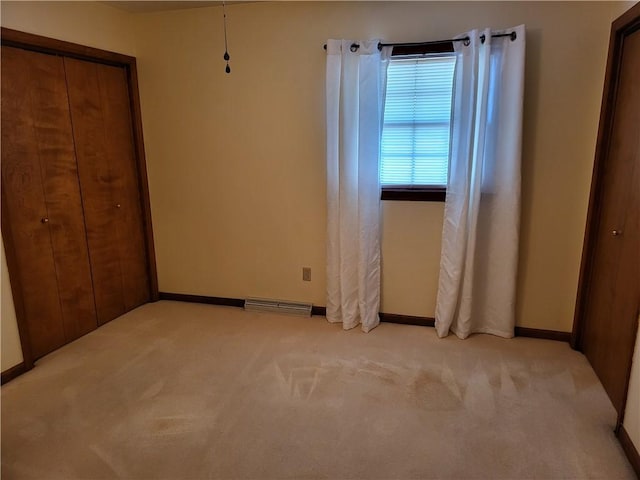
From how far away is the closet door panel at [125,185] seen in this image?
10.5 ft

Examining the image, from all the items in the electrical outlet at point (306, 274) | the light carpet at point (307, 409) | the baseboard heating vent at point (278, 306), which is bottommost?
the light carpet at point (307, 409)

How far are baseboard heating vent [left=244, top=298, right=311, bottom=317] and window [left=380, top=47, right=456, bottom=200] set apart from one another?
1.15m

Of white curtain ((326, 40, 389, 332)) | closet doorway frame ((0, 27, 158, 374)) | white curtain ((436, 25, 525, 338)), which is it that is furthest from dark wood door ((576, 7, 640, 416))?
closet doorway frame ((0, 27, 158, 374))

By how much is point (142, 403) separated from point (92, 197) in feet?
5.39

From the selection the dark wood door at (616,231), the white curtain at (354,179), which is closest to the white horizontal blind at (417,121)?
the white curtain at (354,179)

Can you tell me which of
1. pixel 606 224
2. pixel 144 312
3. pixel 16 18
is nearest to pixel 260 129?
pixel 16 18

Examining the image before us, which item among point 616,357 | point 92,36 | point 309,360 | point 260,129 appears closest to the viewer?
point 616,357

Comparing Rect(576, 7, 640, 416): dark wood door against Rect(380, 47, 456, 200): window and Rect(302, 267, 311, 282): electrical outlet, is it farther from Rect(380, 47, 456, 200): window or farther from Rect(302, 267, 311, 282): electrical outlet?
Rect(302, 267, 311, 282): electrical outlet

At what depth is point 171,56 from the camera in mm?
3293

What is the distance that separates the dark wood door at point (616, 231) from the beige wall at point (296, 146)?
120mm

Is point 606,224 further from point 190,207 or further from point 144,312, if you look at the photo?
point 144,312

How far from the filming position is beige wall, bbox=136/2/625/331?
2660 millimetres

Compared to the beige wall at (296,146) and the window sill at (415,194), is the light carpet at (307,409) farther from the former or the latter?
the window sill at (415,194)

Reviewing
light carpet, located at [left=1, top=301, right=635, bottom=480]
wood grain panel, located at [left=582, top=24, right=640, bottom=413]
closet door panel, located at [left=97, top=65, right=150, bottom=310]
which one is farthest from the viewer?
closet door panel, located at [left=97, top=65, right=150, bottom=310]
